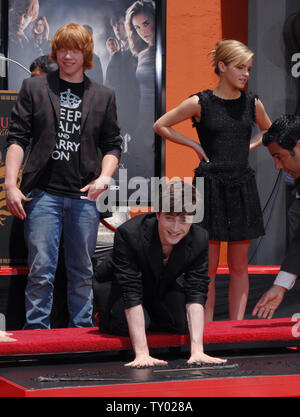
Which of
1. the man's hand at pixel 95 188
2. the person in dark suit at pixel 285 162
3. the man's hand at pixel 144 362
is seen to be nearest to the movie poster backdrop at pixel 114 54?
the man's hand at pixel 95 188

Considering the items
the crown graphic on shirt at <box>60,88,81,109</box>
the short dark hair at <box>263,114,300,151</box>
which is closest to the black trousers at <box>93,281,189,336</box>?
the short dark hair at <box>263,114,300,151</box>

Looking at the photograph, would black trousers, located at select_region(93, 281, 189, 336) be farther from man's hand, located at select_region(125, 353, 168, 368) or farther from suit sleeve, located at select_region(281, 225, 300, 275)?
suit sleeve, located at select_region(281, 225, 300, 275)

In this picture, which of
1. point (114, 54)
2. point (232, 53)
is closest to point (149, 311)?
point (232, 53)

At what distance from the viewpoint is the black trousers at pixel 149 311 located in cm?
310

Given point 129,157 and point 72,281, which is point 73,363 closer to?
point 72,281

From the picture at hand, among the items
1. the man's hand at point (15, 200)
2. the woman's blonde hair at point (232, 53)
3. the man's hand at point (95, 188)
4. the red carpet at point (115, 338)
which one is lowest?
the red carpet at point (115, 338)

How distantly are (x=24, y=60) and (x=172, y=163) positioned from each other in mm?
1281

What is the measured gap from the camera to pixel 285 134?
2992 millimetres

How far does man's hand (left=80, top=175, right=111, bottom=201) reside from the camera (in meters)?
3.37

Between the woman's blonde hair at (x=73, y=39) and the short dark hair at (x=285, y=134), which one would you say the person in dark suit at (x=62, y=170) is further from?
the short dark hair at (x=285, y=134)

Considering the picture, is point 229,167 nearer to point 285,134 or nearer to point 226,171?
point 226,171

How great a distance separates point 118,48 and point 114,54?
0.05 m

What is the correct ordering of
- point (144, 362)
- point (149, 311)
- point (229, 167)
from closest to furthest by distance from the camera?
point (144, 362) → point (149, 311) → point (229, 167)

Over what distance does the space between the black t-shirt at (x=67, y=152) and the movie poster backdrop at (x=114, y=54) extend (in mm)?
1891
